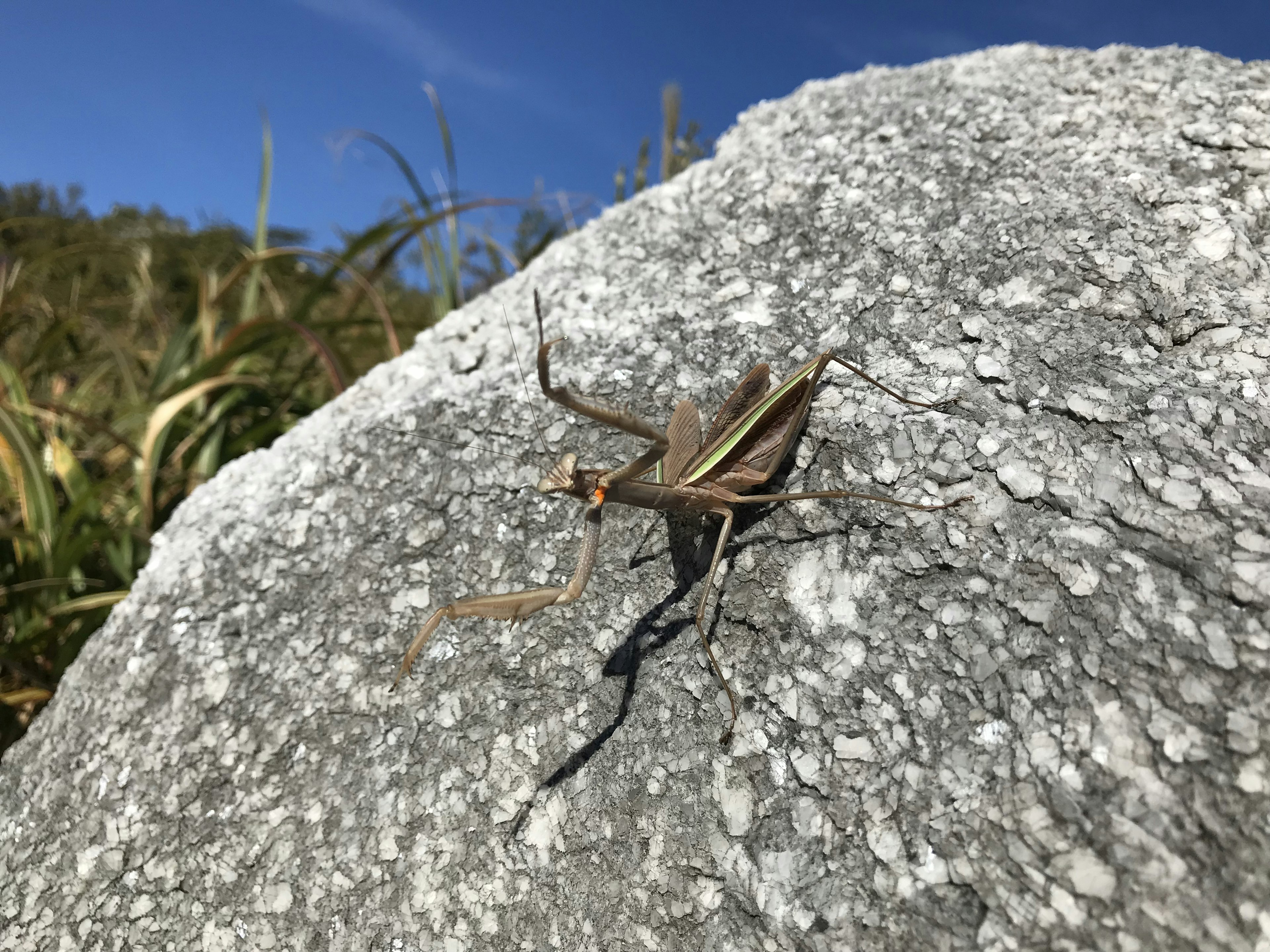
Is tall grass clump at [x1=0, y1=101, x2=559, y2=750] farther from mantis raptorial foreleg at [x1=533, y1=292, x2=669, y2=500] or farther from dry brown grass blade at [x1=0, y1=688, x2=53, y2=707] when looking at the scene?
mantis raptorial foreleg at [x1=533, y1=292, x2=669, y2=500]

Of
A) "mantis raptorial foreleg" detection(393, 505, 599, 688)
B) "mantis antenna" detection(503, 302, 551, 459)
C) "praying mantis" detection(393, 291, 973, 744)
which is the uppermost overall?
"mantis antenna" detection(503, 302, 551, 459)

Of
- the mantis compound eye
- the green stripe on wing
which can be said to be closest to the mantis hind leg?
the green stripe on wing

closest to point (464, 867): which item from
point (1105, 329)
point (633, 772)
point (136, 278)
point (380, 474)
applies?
point (633, 772)

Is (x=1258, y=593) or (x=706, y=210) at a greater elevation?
(x=706, y=210)

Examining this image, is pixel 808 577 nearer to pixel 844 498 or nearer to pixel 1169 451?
pixel 844 498

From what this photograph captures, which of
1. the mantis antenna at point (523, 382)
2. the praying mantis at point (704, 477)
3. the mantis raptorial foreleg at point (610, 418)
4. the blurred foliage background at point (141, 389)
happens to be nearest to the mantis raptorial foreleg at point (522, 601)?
the praying mantis at point (704, 477)

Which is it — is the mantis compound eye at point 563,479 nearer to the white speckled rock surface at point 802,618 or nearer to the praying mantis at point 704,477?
the praying mantis at point 704,477
